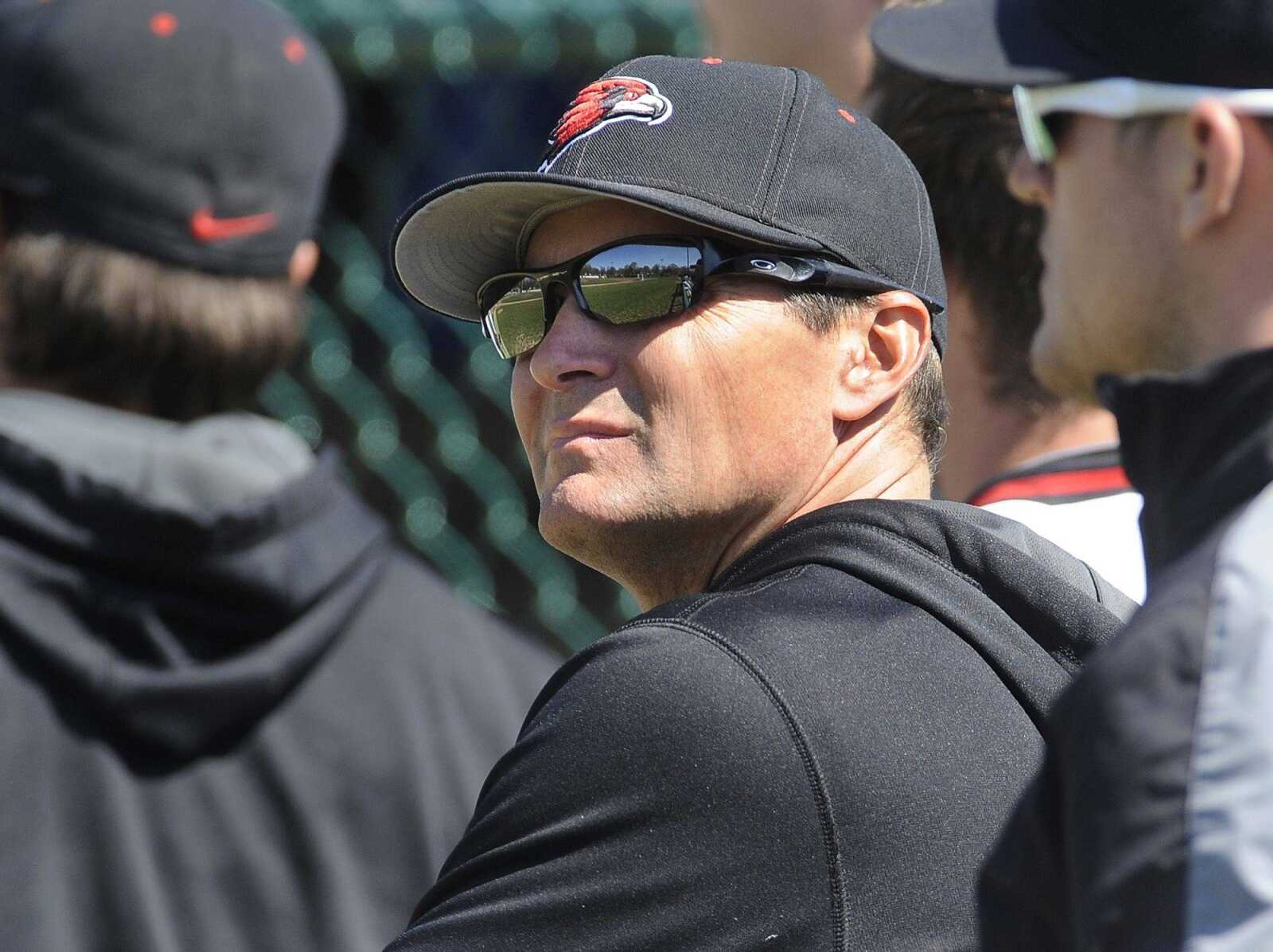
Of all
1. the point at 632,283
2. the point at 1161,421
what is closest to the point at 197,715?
the point at 632,283

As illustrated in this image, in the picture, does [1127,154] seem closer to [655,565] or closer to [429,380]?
[655,565]

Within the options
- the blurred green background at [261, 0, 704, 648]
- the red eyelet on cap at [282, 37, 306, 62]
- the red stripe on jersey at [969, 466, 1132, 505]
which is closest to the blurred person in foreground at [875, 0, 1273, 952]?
the red stripe on jersey at [969, 466, 1132, 505]

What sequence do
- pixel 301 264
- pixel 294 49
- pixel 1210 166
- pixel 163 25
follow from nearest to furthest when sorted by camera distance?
pixel 1210 166 < pixel 163 25 < pixel 294 49 < pixel 301 264

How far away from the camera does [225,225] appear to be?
7.73 ft

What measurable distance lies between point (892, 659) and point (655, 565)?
0.51 meters

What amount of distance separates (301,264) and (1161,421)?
68.2 inches

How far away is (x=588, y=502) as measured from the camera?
6.39 feet

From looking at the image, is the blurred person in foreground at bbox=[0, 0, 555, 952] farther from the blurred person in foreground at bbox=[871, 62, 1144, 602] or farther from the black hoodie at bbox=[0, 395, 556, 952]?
the blurred person in foreground at bbox=[871, 62, 1144, 602]

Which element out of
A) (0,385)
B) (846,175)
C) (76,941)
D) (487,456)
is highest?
(846,175)

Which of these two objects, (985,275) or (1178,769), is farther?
(985,275)

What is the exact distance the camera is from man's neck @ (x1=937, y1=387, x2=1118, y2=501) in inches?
95.9

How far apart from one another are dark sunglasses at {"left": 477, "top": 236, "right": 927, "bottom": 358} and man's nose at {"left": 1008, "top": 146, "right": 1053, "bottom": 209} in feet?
0.87

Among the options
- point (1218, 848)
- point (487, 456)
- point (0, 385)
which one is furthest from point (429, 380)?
point (1218, 848)

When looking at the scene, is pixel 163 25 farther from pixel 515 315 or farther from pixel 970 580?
pixel 970 580
